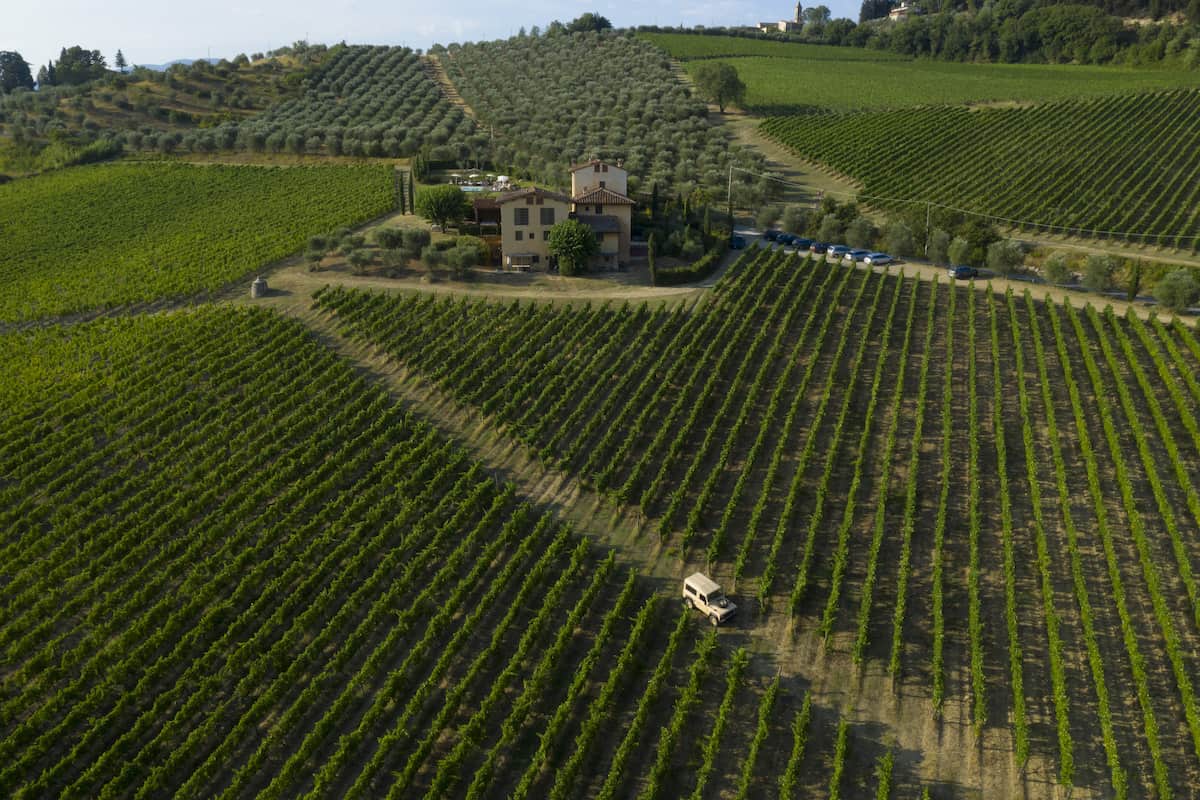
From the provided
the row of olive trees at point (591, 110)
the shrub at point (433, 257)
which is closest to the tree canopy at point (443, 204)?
the shrub at point (433, 257)

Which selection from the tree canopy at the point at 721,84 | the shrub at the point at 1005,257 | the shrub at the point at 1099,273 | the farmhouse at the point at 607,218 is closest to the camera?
the shrub at the point at 1099,273

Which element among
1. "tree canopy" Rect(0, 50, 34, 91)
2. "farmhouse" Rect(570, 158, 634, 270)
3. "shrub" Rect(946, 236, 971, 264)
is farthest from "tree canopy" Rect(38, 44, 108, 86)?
"shrub" Rect(946, 236, 971, 264)

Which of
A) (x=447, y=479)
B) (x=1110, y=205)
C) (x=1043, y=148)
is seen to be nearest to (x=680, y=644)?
(x=447, y=479)

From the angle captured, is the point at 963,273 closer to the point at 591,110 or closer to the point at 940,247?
the point at 940,247

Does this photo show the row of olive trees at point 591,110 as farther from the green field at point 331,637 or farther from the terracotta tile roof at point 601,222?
the green field at point 331,637

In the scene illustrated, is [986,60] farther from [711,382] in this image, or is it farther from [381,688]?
[381,688]

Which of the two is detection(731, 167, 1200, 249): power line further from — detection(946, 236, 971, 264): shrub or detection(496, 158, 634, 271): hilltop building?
detection(496, 158, 634, 271): hilltop building
